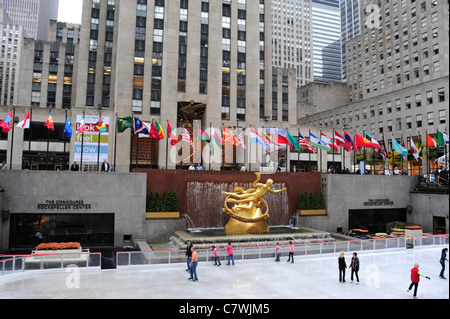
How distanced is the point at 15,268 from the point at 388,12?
85340 millimetres

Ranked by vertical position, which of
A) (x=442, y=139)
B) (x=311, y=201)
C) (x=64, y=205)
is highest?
(x=442, y=139)

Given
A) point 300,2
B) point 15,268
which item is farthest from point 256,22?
point 300,2

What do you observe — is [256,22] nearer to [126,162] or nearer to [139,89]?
[139,89]

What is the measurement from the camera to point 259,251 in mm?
20906

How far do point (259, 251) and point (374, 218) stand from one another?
1850cm

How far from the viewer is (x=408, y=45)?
73.7m

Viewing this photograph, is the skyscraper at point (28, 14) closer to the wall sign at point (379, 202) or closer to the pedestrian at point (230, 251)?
the wall sign at point (379, 202)

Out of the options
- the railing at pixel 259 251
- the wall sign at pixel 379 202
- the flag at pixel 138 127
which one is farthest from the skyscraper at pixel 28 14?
the railing at pixel 259 251

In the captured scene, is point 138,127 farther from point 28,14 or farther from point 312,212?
point 28,14

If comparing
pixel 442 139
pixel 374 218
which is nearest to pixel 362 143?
pixel 442 139

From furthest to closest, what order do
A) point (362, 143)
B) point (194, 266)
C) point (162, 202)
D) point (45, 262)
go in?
point (362, 143) → point (162, 202) → point (45, 262) → point (194, 266)

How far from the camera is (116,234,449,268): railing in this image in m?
18.5

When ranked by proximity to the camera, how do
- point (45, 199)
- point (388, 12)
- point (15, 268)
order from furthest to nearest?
point (388, 12), point (45, 199), point (15, 268)

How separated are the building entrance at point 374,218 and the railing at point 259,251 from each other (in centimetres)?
894
